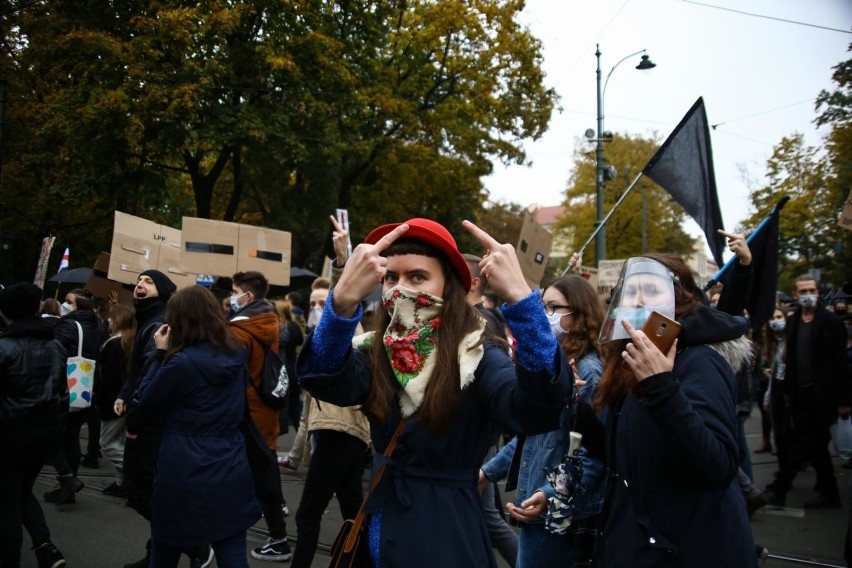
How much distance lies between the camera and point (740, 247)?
371 centimetres

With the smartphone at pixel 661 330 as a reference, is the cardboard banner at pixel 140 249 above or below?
above

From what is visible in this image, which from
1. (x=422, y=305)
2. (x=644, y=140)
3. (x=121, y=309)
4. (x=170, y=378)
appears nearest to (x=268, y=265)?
(x=121, y=309)

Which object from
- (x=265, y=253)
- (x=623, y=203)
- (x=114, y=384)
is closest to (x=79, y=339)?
(x=114, y=384)

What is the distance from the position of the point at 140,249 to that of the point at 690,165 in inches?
236

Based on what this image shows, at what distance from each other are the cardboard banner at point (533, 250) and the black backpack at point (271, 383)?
2.80 metres

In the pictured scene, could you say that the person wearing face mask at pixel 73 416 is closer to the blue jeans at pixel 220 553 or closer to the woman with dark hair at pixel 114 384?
the woman with dark hair at pixel 114 384

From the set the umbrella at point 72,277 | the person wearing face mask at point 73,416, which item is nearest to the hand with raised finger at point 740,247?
A: the person wearing face mask at point 73,416

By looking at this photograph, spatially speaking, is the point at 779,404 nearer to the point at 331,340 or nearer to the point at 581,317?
the point at 581,317

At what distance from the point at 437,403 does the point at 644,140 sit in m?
43.8

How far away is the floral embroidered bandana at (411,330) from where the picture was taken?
2318mm

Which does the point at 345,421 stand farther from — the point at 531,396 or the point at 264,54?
the point at 264,54

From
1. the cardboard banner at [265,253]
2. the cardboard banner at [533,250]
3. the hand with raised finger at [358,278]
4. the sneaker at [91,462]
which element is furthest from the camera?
the sneaker at [91,462]

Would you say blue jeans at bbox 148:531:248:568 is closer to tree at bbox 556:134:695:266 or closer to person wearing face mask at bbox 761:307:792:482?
person wearing face mask at bbox 761:307:792:482

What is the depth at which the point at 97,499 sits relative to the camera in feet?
22.8
